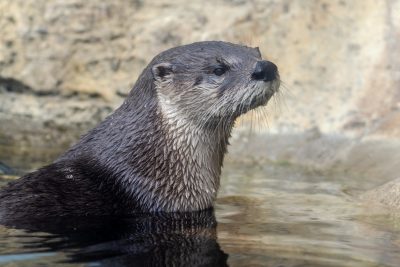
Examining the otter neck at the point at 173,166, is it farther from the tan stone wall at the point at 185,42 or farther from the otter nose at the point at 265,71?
the tan stone wall at the point at 185,42

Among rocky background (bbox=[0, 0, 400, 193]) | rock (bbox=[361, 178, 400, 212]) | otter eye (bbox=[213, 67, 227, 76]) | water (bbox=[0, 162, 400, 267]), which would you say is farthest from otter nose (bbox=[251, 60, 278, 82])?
rocky background (bbox=[0, 0, 400, 193])

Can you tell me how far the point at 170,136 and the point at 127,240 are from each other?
0.85 metres

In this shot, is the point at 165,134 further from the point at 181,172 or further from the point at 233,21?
the point at 233,21

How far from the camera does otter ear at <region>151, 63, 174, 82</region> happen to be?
4.54 m

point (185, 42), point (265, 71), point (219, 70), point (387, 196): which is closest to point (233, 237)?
point (265, 71)

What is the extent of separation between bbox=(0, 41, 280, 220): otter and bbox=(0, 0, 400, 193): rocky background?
4.47 ft

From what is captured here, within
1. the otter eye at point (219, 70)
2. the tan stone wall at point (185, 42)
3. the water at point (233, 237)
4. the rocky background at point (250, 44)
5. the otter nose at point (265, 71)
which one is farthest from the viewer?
the tan stone wall at point (185, 42)

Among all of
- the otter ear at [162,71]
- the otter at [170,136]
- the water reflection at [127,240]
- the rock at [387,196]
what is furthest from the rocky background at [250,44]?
the water reflection at [127,240]

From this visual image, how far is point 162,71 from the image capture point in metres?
4.55

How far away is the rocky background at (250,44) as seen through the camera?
19.6 feet

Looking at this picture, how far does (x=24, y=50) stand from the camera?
23.1 ft

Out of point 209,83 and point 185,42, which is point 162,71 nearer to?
point 209,83

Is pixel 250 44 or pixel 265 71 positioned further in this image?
pixel 250 44

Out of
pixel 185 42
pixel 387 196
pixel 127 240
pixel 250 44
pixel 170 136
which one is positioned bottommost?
pixel 127 240
